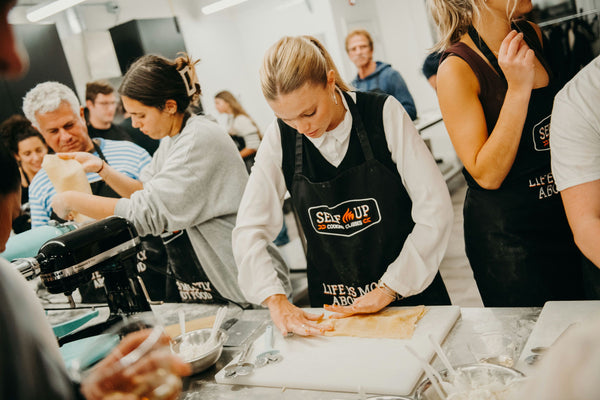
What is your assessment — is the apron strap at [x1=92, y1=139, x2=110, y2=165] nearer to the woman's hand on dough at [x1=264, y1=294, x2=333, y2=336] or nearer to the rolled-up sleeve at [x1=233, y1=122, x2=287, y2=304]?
the rolled-up sleeve at [x1=233, y1=122, x2=287, y2=304]

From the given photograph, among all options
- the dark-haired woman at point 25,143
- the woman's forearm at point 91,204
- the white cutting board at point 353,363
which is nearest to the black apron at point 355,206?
the white cutting board at point 353,363

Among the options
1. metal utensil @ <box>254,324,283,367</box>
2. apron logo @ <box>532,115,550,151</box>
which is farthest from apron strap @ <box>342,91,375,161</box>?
metal utensil @ <box>254,324,283,367</box>

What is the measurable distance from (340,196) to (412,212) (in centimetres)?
25

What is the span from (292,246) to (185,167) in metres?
3.06

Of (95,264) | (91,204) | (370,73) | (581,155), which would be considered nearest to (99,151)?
(91,204)

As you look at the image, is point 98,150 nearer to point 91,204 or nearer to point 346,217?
point 91,204

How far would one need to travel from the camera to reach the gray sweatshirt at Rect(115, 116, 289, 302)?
6.92ft

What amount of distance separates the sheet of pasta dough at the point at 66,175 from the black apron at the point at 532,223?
2.02m

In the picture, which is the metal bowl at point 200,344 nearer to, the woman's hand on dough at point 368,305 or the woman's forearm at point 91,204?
the woman's hand on dough at point 368,305

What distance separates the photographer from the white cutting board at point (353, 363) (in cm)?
119

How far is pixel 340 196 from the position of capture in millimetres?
1715

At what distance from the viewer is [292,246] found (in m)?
5.08

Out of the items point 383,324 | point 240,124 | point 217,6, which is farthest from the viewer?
point 240,124

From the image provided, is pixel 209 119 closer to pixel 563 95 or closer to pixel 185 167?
pixel 185 167
